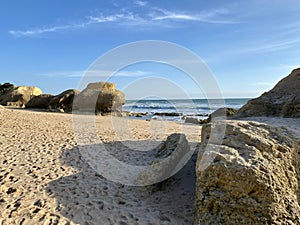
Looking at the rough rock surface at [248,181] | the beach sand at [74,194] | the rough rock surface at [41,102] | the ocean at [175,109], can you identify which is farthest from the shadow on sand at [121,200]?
the rough rock surface at [41,102]

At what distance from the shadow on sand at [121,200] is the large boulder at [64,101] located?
63.9ft

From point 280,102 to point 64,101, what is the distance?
2209 centimetres

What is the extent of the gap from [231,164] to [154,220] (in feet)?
5.54

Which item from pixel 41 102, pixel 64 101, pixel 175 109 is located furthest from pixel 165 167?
pixel 175 109

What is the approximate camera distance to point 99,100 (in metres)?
22.8

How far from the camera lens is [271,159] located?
4.04 meters

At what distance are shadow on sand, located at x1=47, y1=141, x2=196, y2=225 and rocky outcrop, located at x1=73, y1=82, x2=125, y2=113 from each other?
1623 cm

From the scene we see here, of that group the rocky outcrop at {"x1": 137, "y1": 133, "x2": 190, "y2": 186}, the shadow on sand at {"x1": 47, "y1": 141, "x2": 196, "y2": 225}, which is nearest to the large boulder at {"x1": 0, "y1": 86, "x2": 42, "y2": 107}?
the shadow on sand at {"x1": 47, "y1": 141, "x2": 196, "y2": 225}

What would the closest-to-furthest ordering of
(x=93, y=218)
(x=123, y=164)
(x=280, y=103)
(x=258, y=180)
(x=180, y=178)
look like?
(x=258, y=180), (x=93, y=218), (x=180, y=178), (x=280, y=103), (x=123, y=164)

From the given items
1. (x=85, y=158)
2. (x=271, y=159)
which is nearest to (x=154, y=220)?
(x=271, y=159)

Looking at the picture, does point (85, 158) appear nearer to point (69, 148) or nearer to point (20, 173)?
point (69, 148)

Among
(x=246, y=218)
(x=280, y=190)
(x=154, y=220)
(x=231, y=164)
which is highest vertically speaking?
(x=231, y=164)

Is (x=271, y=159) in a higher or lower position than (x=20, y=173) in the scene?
higher

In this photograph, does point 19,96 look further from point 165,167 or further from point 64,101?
point 165,167
